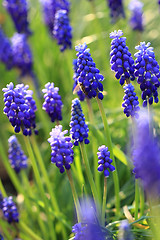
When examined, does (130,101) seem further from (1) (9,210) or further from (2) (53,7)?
(2) (53,7)

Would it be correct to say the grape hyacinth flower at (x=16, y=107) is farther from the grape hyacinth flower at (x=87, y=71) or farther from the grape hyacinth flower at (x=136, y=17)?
the grape hyacinth flower at (x=136, y=17)

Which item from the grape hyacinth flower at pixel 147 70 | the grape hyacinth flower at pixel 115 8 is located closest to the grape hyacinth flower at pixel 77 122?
the grape hyacinth flower at pixel 147 70

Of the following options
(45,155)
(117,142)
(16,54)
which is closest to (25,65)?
(16,54)

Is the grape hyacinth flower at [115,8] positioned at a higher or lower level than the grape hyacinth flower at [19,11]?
lower

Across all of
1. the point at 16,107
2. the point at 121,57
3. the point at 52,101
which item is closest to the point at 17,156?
the point at 52,101

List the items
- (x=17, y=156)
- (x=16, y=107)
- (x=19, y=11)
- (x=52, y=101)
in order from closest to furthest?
1. (x=16, y=107)
2. (x=52, y=101)
3. (x=17, y=156)
4. (x=19, y=11)

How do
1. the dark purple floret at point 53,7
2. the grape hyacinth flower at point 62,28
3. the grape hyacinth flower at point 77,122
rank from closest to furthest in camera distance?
1. the grape hyacinth flower at point 77,122
2. the grape hyacinth flower at point 62,28
3. the dark purple floret at point 53,7
